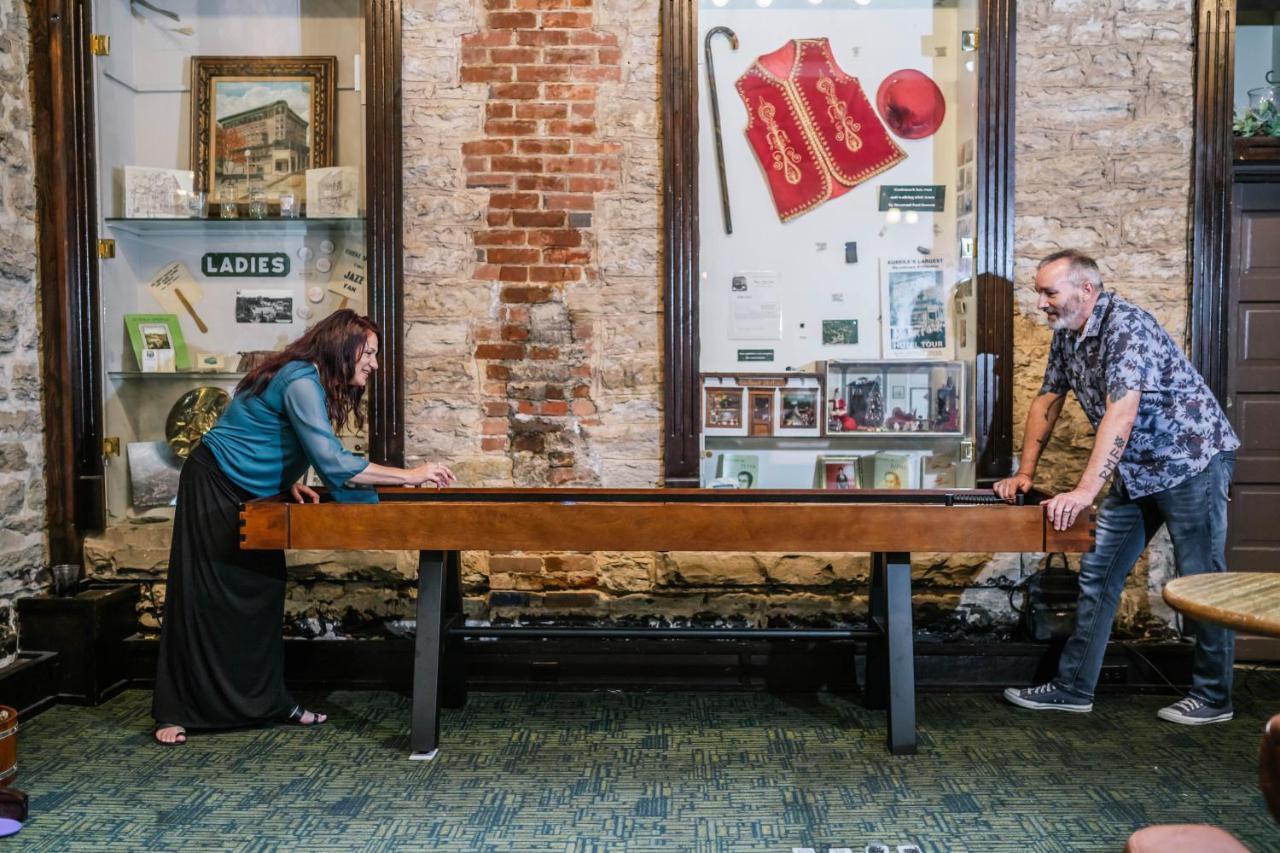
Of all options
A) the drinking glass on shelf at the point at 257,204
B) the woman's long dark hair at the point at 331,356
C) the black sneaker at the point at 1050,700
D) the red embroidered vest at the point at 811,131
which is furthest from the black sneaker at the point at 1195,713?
the drinking glass on shelf at the point at 257,204

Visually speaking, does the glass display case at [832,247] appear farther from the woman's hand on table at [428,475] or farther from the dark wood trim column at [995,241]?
the woman's hand on table at [428,475]

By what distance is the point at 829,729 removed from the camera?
3717 millimetres

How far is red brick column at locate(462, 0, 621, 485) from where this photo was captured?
14.0ft

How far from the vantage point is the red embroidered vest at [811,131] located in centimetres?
444

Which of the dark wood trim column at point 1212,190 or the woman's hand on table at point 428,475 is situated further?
the dark wood trim column at point 1212,190

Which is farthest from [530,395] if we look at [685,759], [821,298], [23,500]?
[23,500]

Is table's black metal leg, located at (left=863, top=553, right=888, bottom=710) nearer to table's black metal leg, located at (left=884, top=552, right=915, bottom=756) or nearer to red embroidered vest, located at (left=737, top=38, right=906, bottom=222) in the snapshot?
table's black metal leg, located at (left=884, top=552, right=915, bottom=756)

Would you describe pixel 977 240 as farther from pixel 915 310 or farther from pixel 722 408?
pixel 722 408

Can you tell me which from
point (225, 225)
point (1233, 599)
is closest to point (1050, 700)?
point (1233, 599)

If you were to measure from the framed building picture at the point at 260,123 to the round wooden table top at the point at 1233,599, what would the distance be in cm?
377

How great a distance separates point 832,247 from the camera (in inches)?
177

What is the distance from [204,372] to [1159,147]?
4.29 meters

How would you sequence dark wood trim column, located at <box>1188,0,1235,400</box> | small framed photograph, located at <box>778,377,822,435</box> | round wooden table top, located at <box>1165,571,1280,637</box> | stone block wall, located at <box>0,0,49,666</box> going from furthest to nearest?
small framed photograph, located at <box>778,377,822,435</box> < dark wood trim column, located at <box>1188,0,1235,400</box> < stone block wall, located at <box>0,0,49,666</box> < round wooden table top, located at <box>1165,571,1280,637</box>

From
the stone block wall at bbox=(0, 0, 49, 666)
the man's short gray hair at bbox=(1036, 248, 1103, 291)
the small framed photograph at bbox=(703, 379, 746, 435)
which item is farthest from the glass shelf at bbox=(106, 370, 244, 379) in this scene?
the man's short gray hair at bbox=(1036, 248, 1103, 291)
